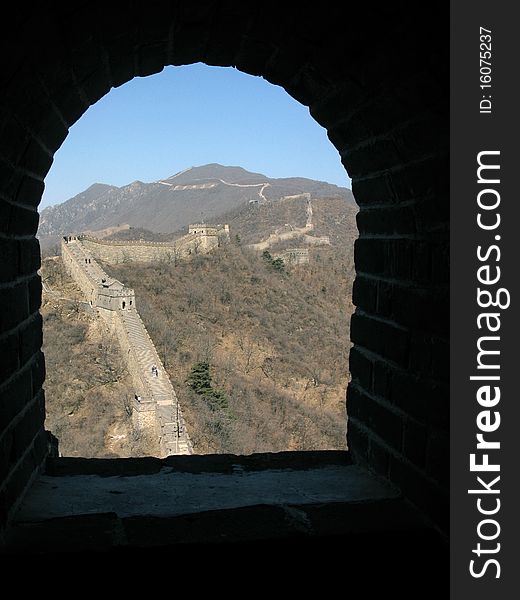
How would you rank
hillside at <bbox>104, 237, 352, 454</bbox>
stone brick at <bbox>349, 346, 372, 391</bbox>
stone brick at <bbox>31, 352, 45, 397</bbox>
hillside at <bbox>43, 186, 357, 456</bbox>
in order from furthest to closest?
hillside at <bbox>104, 237, 352, 454</bbox>
hillside at <bbox>43, 186, 357, 456</bbox>
stone brick at <bbox>349, 346, 372, 391</bbox>
stone brick at <bbox>31, 352, 45, 397</bbox>

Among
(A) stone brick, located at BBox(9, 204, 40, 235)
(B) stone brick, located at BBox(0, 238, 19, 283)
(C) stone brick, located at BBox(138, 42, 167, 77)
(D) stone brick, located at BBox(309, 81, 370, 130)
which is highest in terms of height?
(C) stone brick, located at BBox(138, 42, 167, 77)

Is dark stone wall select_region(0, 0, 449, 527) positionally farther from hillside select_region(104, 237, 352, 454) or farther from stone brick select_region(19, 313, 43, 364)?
hillside select_region(104, 237, 352, 454)

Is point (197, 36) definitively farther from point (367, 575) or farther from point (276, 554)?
point (367, 575)

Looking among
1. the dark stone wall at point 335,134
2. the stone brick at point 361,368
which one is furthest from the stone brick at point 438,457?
the stone brick at point 361,368

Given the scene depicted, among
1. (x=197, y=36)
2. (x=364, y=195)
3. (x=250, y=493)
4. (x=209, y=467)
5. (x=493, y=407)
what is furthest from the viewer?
(x=209, y=467)

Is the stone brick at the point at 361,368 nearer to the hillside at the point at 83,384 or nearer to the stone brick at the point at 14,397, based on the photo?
the stone brick at the point at 14,397

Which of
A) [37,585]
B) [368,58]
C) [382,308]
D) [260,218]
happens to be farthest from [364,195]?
[260,218]

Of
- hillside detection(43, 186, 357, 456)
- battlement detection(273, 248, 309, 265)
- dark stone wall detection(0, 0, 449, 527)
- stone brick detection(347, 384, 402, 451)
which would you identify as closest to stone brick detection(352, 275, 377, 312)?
dark stone wall detection(0, 0, 449, 527)

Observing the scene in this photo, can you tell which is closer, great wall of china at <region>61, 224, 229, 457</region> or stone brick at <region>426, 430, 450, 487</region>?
stone brick at <region>426, 430, 450, 487</region>
